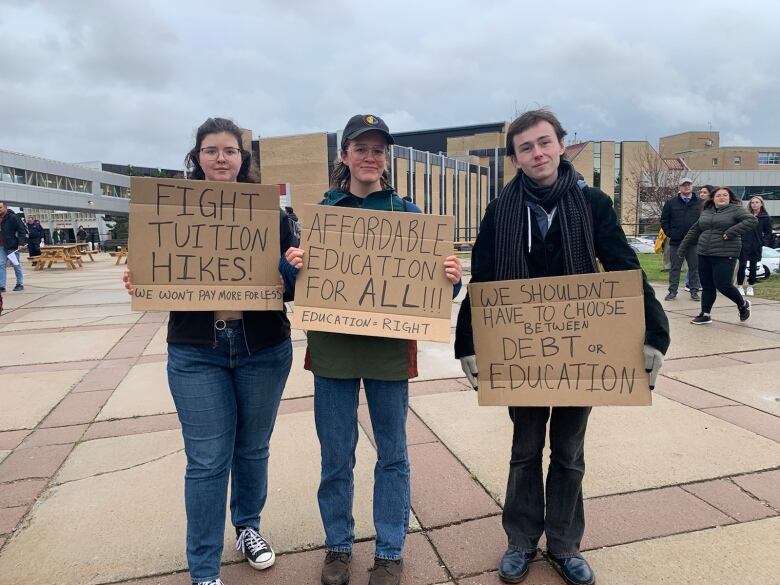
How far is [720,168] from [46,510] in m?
95.3

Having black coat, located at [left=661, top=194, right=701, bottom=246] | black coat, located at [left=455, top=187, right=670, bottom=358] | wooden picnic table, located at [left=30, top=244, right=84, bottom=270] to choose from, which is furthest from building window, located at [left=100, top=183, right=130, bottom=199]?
black coat, located at [left=455, top=187, right=670, bottom=358]

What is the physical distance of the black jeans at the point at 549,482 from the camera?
7.73 feet

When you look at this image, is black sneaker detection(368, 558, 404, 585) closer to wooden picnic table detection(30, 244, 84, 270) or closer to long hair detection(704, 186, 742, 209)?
long hair detection(704, 186, 742, 209)

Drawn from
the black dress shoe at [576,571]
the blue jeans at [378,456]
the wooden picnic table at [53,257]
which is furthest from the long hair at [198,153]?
the wooden picnic table at [53,257]

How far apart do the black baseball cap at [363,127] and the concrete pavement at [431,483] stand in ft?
6.34

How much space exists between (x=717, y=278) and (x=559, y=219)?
19.9 feet

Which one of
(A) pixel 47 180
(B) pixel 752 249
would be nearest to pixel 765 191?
(B) pixel 752 249

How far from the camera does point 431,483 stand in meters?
3.18

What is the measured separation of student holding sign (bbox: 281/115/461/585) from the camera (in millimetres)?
2287

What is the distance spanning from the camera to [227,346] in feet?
7.51

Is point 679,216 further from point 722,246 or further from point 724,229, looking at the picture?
point 722,246

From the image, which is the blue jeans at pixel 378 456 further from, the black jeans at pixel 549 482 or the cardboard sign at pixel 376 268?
the black jeans at pixel 549 482

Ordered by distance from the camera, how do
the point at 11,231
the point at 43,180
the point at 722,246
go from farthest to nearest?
the point at 43,180, the point at 11,231, the point at 722,246

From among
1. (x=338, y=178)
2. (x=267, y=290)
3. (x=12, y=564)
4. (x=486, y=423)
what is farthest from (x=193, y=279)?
(x=486, y=423)
